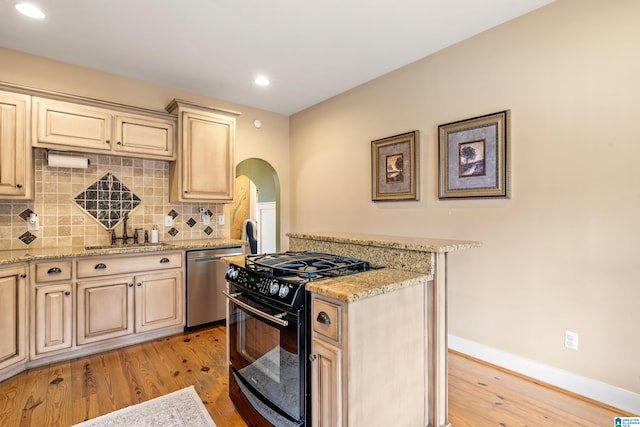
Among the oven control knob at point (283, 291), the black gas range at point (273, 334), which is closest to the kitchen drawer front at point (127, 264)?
the black gas range at point (273, 334)

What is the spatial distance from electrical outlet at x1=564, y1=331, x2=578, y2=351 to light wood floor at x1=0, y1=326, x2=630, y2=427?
1.06 ft

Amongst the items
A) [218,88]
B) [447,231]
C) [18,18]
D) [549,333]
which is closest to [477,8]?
[447,231]

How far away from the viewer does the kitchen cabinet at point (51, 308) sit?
2.46 meters

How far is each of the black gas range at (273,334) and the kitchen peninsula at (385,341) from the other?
0.08 meters

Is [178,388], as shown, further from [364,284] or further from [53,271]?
[364,284]

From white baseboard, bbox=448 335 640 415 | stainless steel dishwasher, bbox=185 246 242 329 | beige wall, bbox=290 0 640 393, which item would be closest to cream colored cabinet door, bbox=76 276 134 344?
stainless steel dishwasher, bbox=185 246 242 329

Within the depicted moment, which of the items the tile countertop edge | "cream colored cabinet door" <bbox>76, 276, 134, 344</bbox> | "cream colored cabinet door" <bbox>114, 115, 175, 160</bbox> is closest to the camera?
the tile countertop edge

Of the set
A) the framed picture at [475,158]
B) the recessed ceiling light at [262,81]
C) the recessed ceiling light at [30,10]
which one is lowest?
the framed picture at [475,158]

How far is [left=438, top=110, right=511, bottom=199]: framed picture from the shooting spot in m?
2.46

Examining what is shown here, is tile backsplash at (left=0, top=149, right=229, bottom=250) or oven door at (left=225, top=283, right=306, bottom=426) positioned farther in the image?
tile backsplash at (left=0, top=149, right=229, bottom=250)

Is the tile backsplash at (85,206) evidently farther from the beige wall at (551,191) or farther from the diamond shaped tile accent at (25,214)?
the beige wall at (551,191)

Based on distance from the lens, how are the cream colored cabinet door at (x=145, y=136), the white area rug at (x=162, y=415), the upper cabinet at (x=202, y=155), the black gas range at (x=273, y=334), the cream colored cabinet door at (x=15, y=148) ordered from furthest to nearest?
1. the upper cabinet at (x=202, y=155)
2. the cream colored cabinet door at (x=145, y=136)
3. the cream colored cabinet door at (x=15, y=148)
4. the white area rug at (x=162, y=415)
5. the black gas range at (x=273, y=334)

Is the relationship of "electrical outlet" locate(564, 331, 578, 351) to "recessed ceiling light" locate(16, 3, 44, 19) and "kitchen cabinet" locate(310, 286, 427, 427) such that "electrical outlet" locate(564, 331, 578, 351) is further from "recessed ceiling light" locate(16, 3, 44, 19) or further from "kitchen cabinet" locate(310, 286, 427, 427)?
"recessed ceiling light" locate(16, 3, 44, 19)

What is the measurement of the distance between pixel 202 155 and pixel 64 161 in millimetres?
1217
